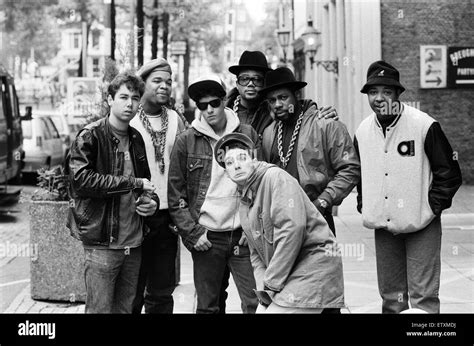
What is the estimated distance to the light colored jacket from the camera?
4.65m

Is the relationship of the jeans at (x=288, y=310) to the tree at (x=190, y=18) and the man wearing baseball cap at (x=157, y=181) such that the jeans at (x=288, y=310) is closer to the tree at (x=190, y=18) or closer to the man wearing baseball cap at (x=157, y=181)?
the man wearing baseball cap at (x=157, y=181)

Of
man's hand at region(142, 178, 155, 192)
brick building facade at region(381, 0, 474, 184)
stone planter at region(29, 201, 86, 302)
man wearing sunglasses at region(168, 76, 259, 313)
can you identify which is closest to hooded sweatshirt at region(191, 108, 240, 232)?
man wearing sunglasses at region(168, 76, 259, 313)

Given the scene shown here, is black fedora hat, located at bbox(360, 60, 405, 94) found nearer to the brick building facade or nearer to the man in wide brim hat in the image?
the man in wide brim hat

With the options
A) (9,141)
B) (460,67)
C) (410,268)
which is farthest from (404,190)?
(9,141)

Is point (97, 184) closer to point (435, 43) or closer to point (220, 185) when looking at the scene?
point (220, 185)

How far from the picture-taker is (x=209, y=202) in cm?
558

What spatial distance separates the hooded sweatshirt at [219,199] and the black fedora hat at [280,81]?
298mm

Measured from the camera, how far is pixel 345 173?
565cm

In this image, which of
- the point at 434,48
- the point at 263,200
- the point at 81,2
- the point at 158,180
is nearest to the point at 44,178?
the point at 158,180

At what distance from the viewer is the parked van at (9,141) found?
17.9 metres

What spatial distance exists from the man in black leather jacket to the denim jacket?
0.21 m

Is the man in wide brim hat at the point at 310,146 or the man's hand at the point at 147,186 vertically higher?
the man in wide brim hat at the point at 310,146

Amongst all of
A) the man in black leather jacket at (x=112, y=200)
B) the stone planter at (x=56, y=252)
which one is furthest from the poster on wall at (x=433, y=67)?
the man in black leather jacket at (x=112, y=200)
